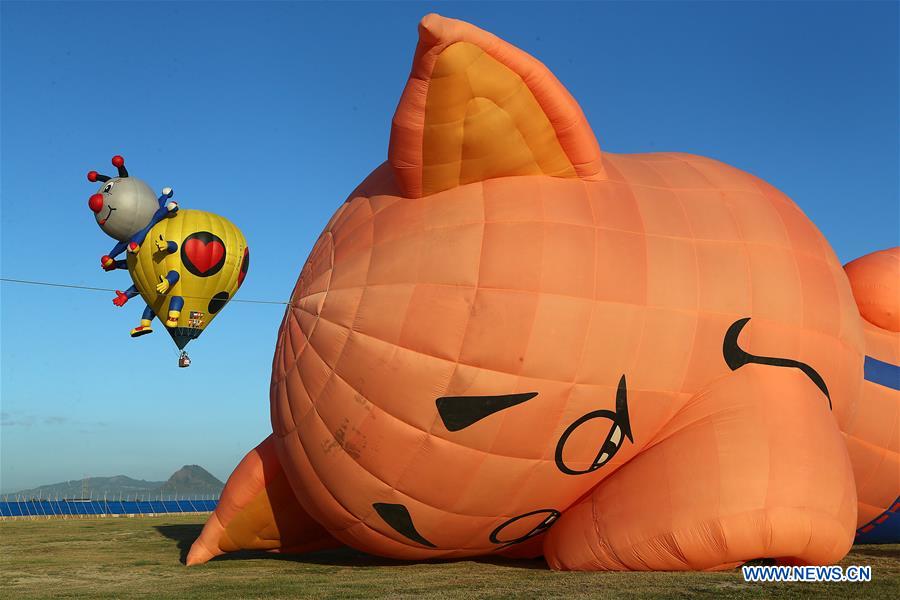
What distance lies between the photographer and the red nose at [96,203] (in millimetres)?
12281

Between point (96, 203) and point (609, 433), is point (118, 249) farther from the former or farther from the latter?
point (609, 433)

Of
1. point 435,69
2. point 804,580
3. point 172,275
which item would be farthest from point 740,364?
point 172,275

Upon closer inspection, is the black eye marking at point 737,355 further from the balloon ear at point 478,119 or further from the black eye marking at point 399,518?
the black eye marking at point 399,518

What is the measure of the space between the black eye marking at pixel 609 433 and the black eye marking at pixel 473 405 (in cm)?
60

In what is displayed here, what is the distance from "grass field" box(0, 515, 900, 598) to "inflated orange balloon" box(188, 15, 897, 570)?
47cm

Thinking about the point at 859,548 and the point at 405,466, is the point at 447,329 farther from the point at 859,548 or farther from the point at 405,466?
the point at 859,548

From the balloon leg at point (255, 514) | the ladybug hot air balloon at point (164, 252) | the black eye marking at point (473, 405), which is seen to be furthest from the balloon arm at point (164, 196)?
the black eye marking at point (473, 405)

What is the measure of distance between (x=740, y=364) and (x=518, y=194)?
9.68 ft

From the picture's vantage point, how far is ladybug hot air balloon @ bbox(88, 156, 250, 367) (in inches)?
488

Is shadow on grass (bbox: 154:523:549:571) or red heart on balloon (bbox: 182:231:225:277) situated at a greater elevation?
red heart on balloon (bbox: 182:231:225:277)

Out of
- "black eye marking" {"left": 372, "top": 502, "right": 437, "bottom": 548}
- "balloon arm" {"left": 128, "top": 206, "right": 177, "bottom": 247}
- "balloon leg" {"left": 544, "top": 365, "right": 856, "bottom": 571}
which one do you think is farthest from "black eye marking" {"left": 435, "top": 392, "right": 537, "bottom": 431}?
"balloon arm" {"left": 128, "top": 206, "right": 177, "bottom": 247}

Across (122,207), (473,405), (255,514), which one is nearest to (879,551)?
(473,405)

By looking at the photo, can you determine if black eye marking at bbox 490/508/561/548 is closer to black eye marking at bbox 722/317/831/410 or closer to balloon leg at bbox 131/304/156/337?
black eye marking at bbox 722/317/831/410

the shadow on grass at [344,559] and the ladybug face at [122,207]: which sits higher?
the ladybug face at [122,207]
